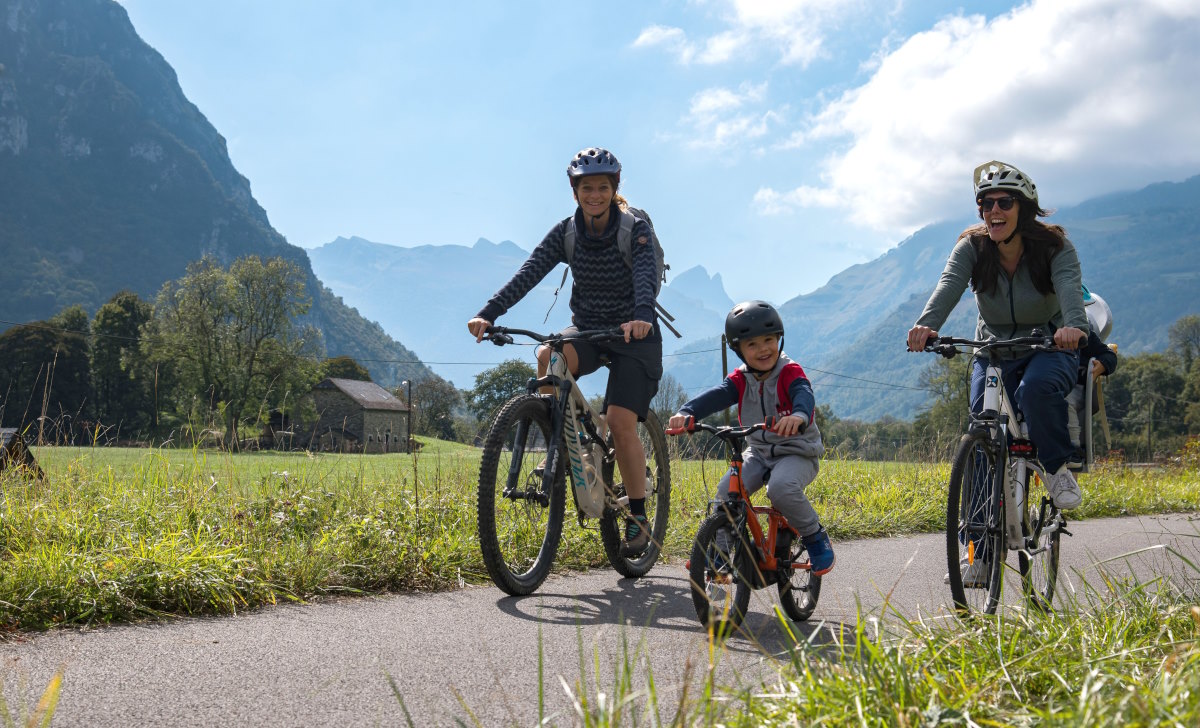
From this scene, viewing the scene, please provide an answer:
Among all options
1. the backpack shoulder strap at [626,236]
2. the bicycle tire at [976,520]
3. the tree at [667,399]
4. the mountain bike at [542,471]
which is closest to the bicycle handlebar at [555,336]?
the mountain bike at [542,471]

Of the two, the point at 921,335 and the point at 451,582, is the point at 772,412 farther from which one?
the point at 451,582

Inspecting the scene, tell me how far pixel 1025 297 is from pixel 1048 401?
57 centimetres

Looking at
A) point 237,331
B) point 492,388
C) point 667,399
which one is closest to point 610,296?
point 667,399

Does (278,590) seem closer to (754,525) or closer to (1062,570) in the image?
(754,525)

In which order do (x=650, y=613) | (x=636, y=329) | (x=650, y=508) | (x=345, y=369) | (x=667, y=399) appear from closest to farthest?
(x=650, y=613)
(x=636, y=329)
(x=650, y=508)
(x=667, y=399)
(x=345, y=369)

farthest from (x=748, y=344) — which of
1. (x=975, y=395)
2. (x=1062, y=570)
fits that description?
(x=1062, y=570)

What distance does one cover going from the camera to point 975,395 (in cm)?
456

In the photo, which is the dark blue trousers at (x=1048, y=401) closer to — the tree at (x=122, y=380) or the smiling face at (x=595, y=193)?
the smiling face at (x=595, y=193)

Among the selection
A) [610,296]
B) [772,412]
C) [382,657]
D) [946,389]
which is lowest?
[382,657]

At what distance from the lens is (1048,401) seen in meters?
4.26

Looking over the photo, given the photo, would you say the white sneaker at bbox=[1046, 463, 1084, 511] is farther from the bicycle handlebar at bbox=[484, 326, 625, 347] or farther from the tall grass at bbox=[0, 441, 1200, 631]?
the tall grass at bbox=[0, 441, 1200, 631]

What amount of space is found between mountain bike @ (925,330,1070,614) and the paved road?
26 cm

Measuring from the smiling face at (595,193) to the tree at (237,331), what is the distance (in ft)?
203

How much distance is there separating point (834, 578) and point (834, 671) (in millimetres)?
3320
